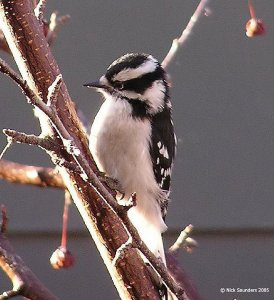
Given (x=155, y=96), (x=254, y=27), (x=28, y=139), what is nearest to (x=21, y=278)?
(x=28, y=139)

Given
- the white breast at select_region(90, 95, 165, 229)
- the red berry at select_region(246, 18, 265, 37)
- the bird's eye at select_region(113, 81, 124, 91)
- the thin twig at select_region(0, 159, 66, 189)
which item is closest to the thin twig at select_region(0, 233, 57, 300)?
the thin twig at select_region(0, 159, 66, 189)

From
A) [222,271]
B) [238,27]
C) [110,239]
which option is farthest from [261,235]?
[110,239]

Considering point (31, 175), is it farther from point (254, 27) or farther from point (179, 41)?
point (254, 27)

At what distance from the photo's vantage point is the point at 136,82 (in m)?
1.53

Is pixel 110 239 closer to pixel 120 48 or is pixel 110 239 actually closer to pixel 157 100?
pixel 157 100

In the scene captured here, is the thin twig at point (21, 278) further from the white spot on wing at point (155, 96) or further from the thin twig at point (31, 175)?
the white spot on wing at point (155, 96)

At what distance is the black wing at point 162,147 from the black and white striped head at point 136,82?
0.08ft

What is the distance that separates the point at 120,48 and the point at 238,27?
47 centimetres

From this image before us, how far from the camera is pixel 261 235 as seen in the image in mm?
2891

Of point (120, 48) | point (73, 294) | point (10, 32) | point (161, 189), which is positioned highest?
point (10, 32)

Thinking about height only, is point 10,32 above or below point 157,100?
above

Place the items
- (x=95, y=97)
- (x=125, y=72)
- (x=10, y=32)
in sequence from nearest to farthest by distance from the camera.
A: (x=10, y=32)
(x=125, y=72)
(x=95, y=97)

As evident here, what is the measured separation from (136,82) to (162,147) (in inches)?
6.3

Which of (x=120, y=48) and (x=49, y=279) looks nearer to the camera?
(x=120, y=48)
